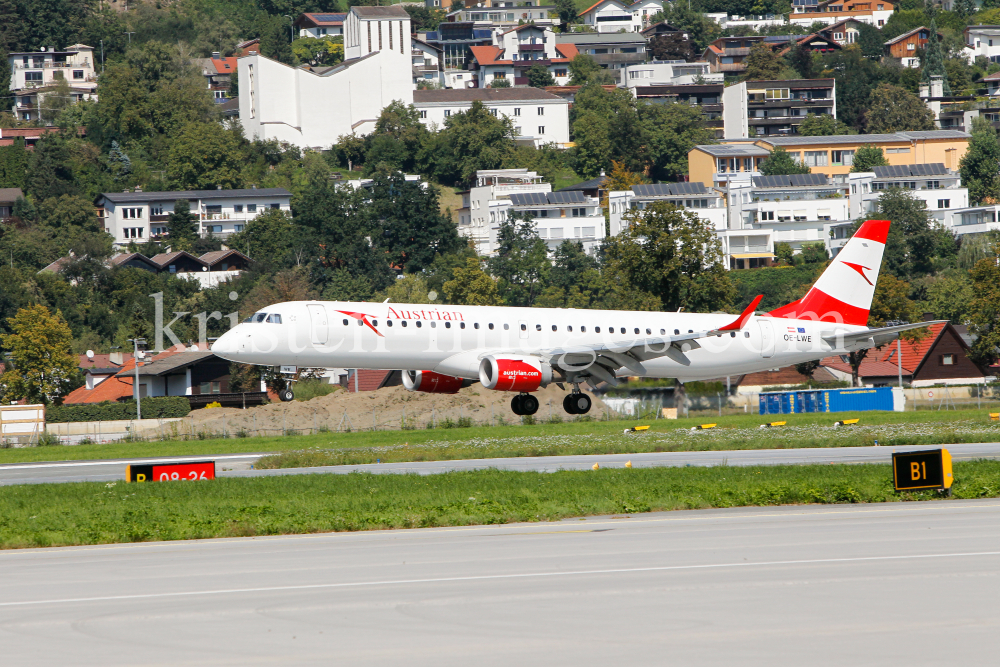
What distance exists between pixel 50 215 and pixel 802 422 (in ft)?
467

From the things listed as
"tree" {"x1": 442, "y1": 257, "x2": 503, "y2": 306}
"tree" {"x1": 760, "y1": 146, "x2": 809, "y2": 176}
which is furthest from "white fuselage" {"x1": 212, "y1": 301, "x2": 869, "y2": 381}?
"tree" {"x1": 760, "y1": 146, "x2": 809, "y2": 176}

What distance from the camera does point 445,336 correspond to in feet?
134

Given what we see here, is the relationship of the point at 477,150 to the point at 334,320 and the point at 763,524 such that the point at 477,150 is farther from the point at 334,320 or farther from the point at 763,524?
the point at 763,524

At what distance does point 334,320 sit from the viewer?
39594 mm

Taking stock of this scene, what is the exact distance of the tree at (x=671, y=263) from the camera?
82.8 metres

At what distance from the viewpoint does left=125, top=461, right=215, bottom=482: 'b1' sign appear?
32.4 meters

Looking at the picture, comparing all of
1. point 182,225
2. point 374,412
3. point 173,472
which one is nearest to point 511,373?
point 173,472

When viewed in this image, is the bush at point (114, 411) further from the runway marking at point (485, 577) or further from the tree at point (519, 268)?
the runway marking at point (485, 577)

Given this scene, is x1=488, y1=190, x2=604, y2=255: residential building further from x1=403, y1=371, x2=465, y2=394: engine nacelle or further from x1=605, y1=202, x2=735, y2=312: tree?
x1=403, y1=371, x2=465, y2=394: engine nacelle

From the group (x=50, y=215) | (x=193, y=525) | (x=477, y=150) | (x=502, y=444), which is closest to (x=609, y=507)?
(x=193, y=525)

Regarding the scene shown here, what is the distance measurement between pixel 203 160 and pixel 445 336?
6204 inches

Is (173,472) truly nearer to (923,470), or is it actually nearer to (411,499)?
(411,499)

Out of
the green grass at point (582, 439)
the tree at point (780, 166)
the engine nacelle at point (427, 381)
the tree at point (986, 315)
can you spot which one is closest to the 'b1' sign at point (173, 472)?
the green grass at point (582, 439)

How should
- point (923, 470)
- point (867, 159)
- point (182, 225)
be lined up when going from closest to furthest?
point (923, 470)
point (182, 225)
point (867, 159)
